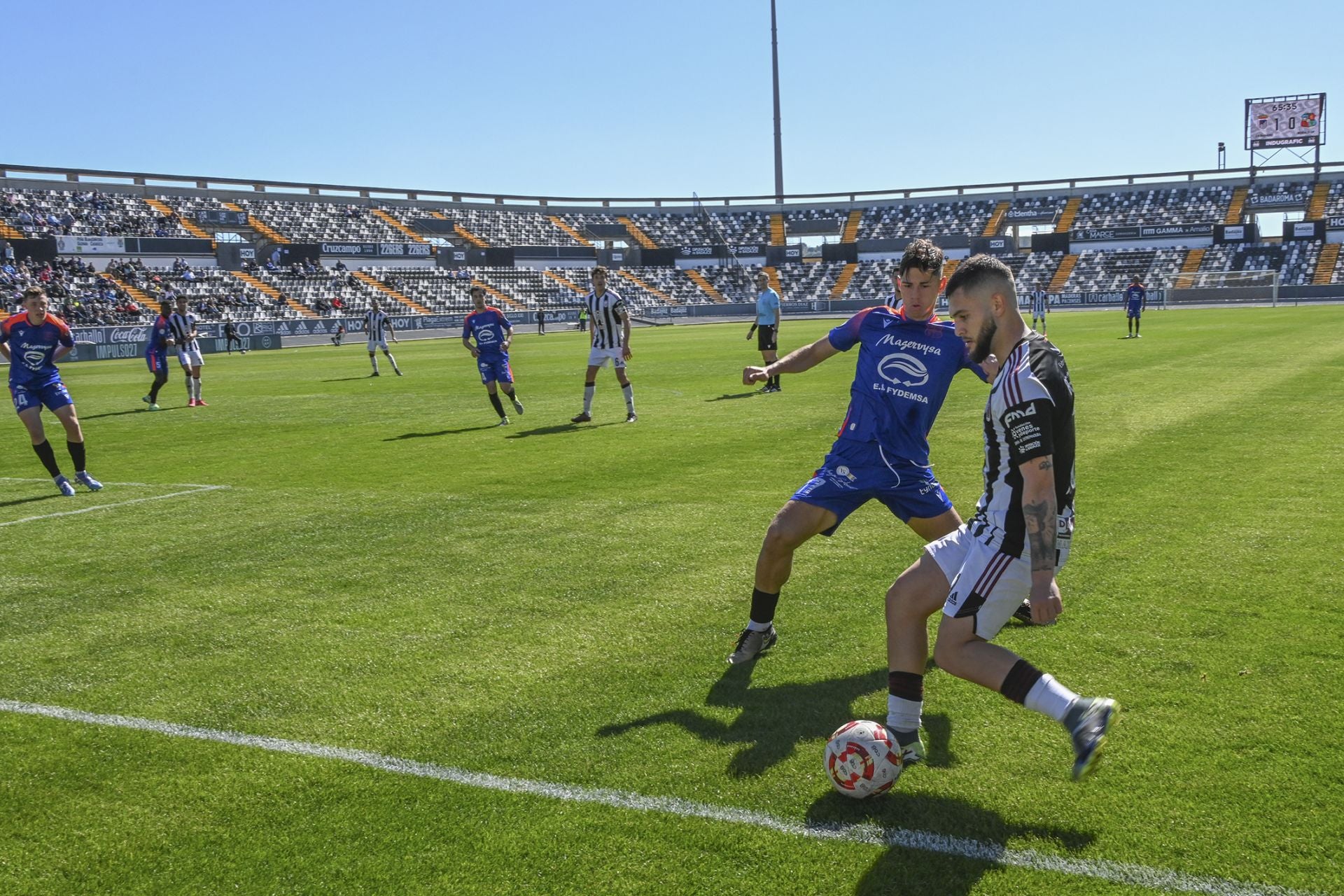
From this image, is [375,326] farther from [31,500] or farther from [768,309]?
[31,500]

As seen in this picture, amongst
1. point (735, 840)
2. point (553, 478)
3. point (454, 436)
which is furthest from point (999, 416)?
point (454, 436)

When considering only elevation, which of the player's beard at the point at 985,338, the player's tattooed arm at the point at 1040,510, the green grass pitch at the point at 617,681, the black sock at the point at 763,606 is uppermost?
the player's beard at the point at 985,338

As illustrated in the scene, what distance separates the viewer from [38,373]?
39.4ft

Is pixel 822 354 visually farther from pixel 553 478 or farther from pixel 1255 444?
pixel 1255 444

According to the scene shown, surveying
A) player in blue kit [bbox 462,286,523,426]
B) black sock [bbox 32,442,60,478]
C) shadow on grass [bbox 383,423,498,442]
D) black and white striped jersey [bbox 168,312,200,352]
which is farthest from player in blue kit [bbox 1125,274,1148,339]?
black sock [bbox 32,442,60,478]

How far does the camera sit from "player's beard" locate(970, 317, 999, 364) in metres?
3.83

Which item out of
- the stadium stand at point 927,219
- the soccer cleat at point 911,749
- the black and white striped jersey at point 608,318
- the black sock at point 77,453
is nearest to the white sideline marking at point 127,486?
the black sock at point 77,453

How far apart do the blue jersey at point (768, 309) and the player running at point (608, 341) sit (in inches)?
189

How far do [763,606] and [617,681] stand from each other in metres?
0.91

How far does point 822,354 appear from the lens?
567 centimetres

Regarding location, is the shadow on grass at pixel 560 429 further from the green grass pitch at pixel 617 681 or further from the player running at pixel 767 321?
the player running at pixel 767 321

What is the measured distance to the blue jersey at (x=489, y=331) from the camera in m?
16.9

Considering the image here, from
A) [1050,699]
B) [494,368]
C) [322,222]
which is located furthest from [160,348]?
[322,222]

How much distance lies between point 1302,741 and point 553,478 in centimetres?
825
